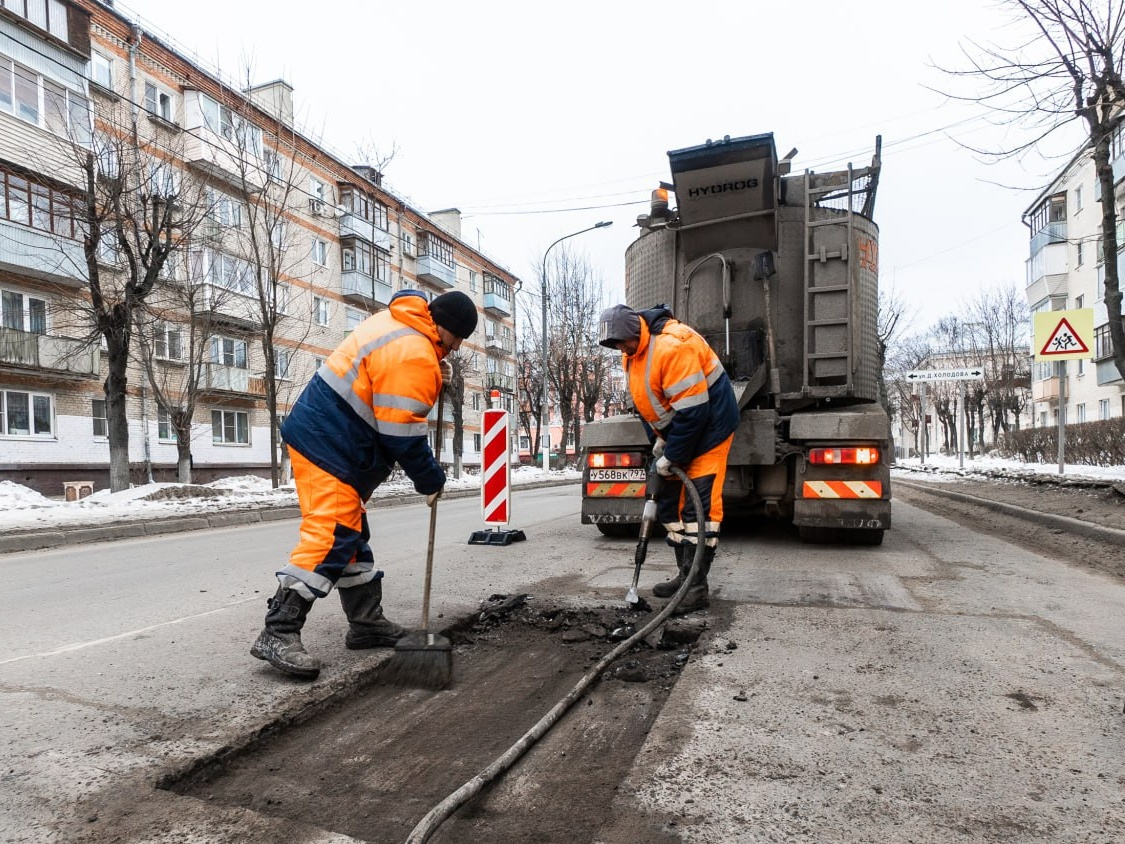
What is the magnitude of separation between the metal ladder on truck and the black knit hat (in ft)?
14.7

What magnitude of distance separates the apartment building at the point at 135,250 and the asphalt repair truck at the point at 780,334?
10.9 meters

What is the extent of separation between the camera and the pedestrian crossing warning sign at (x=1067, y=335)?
35.0 feet

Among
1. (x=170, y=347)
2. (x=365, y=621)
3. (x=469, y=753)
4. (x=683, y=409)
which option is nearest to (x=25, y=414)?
(x=170, y=347)

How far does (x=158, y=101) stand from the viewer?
22.8 metres

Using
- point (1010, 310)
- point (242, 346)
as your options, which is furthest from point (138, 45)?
point (1010, 310)

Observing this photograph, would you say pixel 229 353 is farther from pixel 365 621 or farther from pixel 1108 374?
pixel 1108 374

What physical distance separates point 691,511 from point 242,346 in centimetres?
2533

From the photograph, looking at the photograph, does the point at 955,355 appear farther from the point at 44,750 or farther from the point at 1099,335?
the point at 44,750

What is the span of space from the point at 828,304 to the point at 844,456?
150 centimetres

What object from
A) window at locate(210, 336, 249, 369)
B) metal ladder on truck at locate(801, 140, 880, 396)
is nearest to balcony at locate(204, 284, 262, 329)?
window at locate(210, 336, 249, 369)

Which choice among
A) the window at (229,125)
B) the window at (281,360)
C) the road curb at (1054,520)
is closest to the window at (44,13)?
the window at (229,125)

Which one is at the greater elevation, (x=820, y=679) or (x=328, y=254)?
(x=328, y=254)

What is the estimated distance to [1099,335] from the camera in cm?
2766

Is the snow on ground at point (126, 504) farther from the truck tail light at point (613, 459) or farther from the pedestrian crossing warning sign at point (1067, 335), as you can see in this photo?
the pedestrian crossing warning sign at point (1067, 335)
